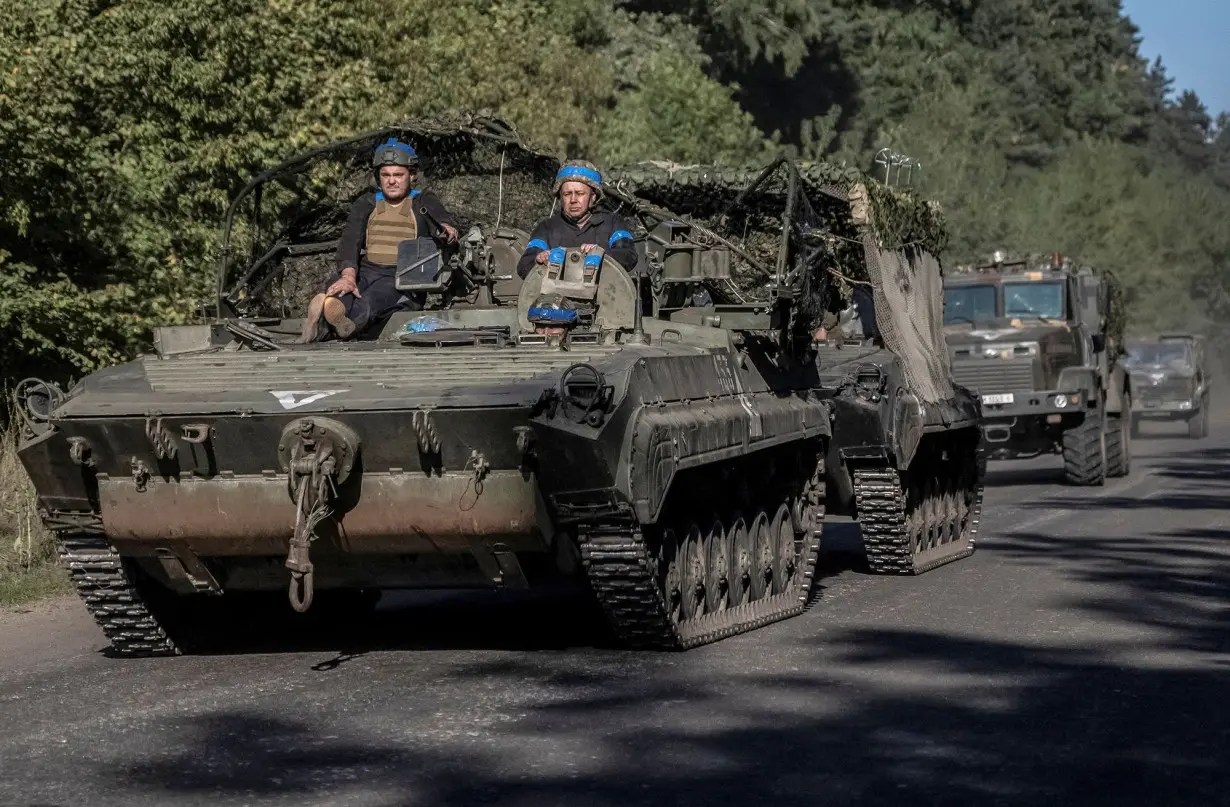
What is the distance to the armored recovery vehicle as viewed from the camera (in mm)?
9227

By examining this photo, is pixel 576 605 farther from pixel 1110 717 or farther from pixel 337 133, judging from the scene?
pixel 337 133

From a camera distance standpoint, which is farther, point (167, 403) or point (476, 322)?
point (476, 322)

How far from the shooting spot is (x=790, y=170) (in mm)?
11742

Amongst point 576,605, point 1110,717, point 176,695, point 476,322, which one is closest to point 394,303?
point 476,322

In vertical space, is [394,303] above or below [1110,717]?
above

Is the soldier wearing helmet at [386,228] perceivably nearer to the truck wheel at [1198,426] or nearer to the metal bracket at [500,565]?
the metal bracket at [500,565]

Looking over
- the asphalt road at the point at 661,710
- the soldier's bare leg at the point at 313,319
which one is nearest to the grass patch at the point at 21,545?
the asphalt road at the point at 661,710

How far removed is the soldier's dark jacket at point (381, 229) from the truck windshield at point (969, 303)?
43.1ft

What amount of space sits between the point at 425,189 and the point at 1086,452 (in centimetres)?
1182

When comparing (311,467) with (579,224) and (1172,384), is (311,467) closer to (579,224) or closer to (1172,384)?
(579,224)

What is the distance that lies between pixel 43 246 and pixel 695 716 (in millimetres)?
9344

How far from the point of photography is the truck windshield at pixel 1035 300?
2392 cm

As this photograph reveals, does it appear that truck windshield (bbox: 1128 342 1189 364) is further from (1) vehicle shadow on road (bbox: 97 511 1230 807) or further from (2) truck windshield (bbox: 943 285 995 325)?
(1) vehicle shadow on road (bbox: 97 511 1230 807)

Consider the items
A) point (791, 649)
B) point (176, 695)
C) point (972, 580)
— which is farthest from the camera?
point (972, 580)
